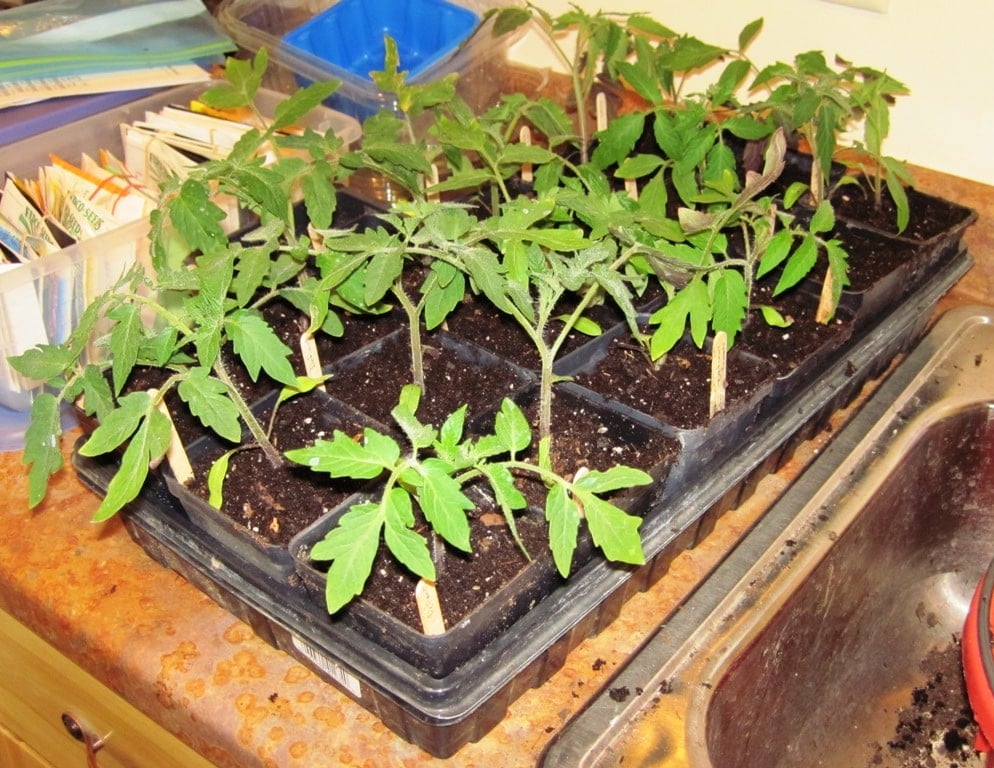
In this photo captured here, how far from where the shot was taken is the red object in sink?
0.72 metres

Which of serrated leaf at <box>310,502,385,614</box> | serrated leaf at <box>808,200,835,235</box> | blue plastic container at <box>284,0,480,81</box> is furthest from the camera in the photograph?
blue plastic container at <box>284,0,480,81</box>

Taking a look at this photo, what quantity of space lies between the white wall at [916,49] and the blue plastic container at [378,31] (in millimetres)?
352

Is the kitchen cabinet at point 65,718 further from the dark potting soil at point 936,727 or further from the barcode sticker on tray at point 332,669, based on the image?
the dark potting soil at point 936,727

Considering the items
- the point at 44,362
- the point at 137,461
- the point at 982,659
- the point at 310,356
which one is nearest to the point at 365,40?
the point at 310,356

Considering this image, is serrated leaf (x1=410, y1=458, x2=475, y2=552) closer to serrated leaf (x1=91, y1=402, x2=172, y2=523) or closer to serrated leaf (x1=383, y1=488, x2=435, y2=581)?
serrated leaf (x1=383, y1=488, x2=435, y2=581)

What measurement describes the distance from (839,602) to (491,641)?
1.29ft

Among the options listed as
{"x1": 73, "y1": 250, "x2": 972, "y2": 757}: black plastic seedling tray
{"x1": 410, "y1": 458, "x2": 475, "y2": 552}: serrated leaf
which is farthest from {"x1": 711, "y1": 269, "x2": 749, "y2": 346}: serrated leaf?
{"x1": 410, "y1": 458, "x2": 475, "y2": 552}: serrated leaf

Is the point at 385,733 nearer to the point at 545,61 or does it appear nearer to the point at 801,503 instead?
the point at 801,503

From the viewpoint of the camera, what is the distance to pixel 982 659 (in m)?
0.72

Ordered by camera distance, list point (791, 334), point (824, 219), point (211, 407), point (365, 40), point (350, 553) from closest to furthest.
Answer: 1. point (350, 553)
2. point (211, 407)
3. point (824, 219)
4. point (791, 334)
5. point (365, 40)

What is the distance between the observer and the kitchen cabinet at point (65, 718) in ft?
2.83

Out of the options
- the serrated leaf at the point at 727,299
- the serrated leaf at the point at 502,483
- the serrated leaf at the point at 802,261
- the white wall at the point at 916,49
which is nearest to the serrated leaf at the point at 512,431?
the serrated leaf at the point at 502,483

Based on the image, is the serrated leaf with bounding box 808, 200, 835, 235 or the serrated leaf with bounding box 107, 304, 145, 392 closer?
the serrated leaf with bounding box 107, 304, 145, 392

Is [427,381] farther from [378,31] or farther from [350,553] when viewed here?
[378,31]
